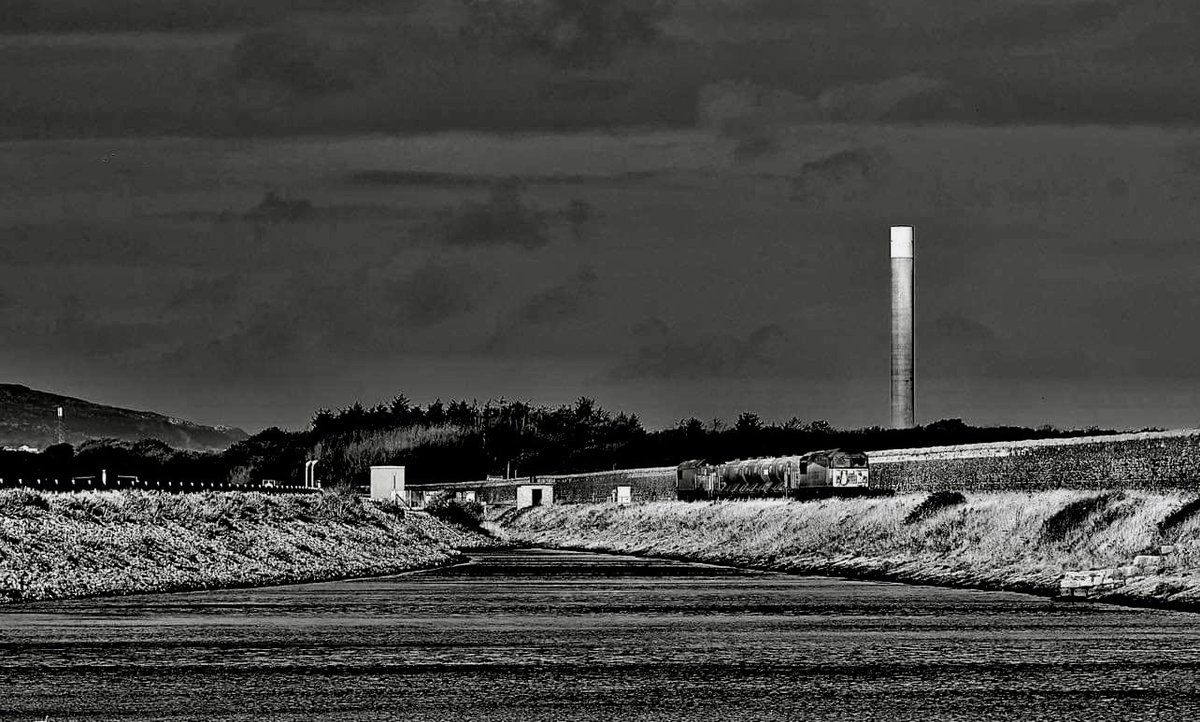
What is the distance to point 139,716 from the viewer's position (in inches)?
816

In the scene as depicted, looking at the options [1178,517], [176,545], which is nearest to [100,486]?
[176,545]

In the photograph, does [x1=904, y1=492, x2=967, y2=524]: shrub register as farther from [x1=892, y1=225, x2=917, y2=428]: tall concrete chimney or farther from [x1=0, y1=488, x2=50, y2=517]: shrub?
[x1=892, y1=225, x2=917, y2=428]: tall concrete chimney

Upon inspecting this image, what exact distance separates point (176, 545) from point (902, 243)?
254 feet

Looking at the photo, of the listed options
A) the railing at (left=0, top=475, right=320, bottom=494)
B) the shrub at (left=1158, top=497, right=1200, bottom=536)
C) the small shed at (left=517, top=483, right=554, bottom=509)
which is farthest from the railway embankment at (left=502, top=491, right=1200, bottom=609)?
the small shed at (left=517, top=483, right=554, bottom=509)

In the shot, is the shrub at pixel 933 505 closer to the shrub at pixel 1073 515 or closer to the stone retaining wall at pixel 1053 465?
the stone retaining wall at pixel 1053 465

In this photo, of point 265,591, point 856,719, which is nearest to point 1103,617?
point 856,719

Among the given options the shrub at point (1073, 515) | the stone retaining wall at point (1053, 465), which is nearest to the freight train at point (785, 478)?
the stone retaining wall at point (1053, 465)

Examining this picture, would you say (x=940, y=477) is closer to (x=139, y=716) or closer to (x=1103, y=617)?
(x=1103, y=617)

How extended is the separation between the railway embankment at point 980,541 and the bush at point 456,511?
26.2 metres

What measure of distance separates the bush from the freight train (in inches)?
545

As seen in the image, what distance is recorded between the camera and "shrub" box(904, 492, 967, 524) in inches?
2753

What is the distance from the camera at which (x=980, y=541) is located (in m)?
59.8

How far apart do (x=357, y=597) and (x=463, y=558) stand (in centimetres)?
3026

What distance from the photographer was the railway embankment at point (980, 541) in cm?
4500
